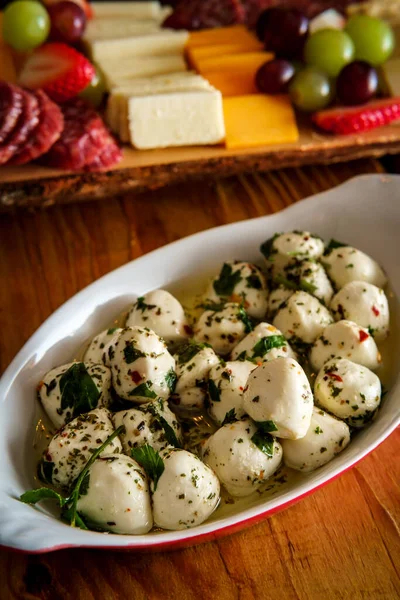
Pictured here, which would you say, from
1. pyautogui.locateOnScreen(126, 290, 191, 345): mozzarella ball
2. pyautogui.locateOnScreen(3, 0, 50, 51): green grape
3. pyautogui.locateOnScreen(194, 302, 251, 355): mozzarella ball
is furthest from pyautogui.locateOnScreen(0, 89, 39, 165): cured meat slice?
pyautogui.locateOnScreen(194, 302, 251, 355): mozzarella ball

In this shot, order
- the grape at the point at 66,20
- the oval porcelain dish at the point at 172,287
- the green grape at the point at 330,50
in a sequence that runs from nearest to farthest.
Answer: the oval porcelain dish at the point at 172,287, the green grape at the point at 330,50, the grape at the point at 66,20

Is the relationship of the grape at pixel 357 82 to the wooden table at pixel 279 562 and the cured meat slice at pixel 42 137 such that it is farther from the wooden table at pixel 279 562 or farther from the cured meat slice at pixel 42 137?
the wooden table at pixel 279 562

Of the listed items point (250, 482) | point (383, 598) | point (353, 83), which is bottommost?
point (383, 598)

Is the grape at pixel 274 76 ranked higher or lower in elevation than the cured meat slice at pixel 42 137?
lower

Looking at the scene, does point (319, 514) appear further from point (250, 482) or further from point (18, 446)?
point (18, 446)

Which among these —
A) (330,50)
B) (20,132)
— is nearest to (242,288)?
(20,132)

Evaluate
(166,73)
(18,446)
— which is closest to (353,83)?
(166,73)

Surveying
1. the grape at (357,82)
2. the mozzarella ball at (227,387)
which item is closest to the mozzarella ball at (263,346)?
the mozzarella ball at (227,387)
